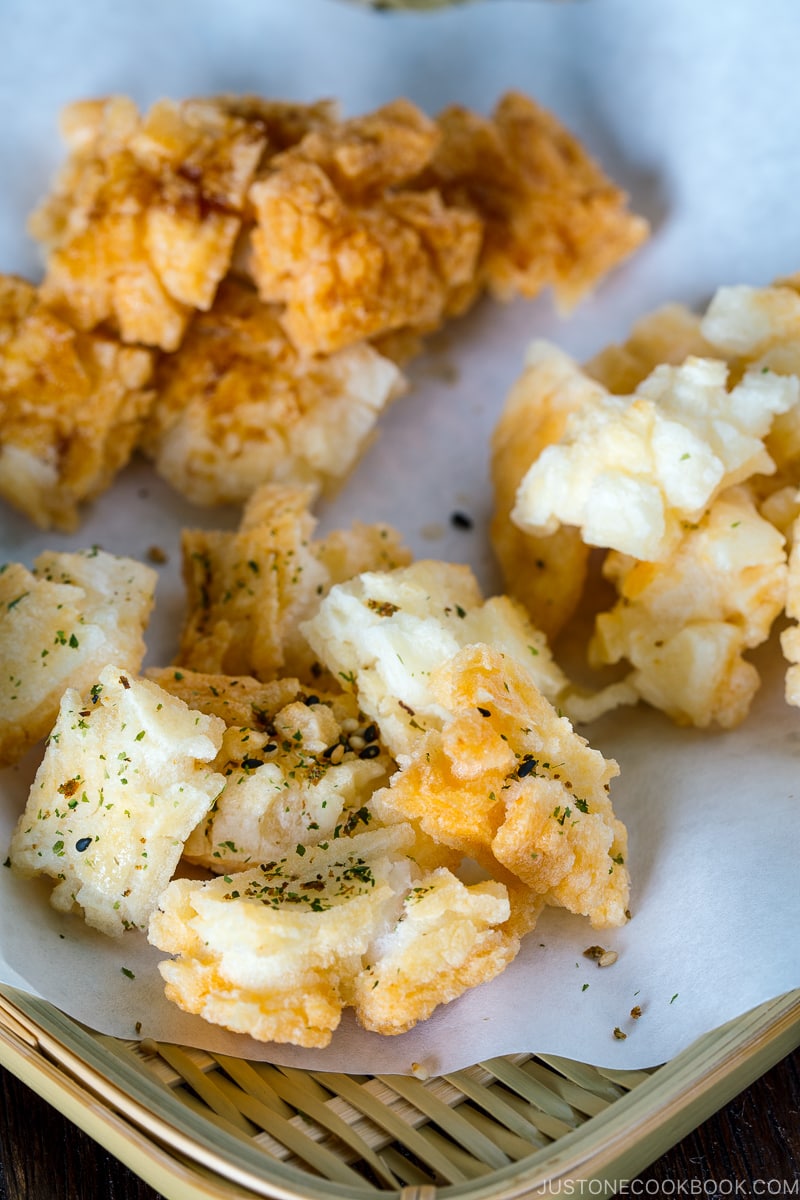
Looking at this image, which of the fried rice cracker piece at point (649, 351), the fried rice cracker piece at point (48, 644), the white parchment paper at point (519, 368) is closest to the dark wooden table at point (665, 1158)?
the white parchment paper at point (519, 368)

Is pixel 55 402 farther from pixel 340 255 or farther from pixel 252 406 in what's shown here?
pixel 340 255

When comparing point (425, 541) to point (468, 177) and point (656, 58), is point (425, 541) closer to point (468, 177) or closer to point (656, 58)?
point (468, 177)

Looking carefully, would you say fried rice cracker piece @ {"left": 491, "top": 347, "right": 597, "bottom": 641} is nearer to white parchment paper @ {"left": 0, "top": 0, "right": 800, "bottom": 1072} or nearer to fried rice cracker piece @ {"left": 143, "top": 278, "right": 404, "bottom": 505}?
white parchment paper @ {"left": 0, "top": 0, "right": 800, "bottom": 1072}

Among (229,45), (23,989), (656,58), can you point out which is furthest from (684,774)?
(229,45)

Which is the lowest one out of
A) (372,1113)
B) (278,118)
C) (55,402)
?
(372,1113)

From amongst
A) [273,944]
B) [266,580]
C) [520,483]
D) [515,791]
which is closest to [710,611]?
[520,483]

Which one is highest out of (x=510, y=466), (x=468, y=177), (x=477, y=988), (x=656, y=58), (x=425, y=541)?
(x=656, y=58)

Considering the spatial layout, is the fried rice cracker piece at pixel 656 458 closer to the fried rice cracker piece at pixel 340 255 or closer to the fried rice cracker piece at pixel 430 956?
the fried rice cracker piece at pixel 340 255
